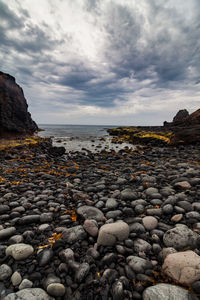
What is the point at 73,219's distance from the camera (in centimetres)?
305

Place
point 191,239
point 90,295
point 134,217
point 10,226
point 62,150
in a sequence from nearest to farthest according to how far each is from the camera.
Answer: point 90,295 < point 191,239 < point 10,226 < point 134,217 < point 62,150

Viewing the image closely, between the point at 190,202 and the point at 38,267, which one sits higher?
the point at 190,202

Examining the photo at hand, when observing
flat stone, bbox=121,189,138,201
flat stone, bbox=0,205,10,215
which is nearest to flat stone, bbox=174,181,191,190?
flat stone, bbox=121,189,138,201

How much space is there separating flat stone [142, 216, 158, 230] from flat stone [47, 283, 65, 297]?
5.61 ft

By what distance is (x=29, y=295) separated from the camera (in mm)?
1560

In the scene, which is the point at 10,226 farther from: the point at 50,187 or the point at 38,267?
the point at 50,187

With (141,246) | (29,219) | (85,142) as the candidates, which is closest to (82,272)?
(141,246)

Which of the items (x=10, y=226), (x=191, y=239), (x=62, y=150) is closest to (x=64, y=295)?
(x=10, y=226)

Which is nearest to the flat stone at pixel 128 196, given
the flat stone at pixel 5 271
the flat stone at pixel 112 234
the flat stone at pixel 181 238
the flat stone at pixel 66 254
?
the flat stone at pixel 112 234

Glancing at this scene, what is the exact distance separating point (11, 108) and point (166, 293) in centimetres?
2590

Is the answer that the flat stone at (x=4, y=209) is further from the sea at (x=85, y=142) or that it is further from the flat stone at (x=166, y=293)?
the sea at (x=85, y=142)

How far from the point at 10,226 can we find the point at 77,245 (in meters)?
1.49

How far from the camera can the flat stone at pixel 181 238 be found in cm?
216

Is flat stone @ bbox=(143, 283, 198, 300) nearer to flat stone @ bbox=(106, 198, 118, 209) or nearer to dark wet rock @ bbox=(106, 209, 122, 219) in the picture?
dark wet rock @ bbox=(106, 209, 122, 219)
